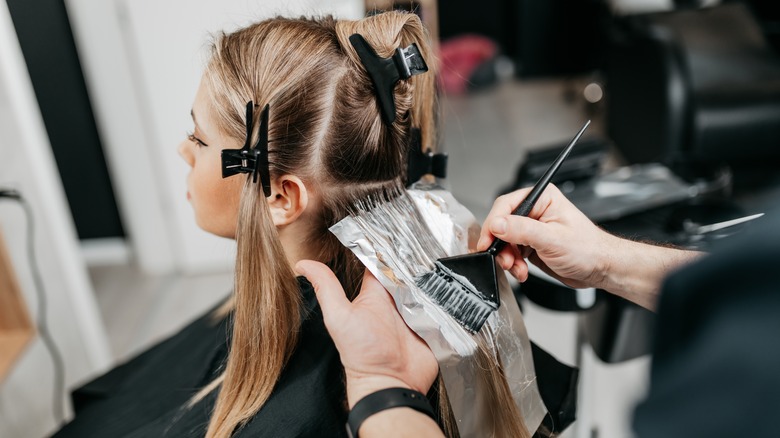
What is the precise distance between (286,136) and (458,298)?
32 centimetres

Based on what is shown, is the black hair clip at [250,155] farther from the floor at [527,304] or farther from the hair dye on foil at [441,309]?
the floor at [527,304]

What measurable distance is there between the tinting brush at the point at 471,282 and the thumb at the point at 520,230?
2 cm

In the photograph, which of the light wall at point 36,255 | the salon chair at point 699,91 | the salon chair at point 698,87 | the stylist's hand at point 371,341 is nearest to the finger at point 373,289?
the stylist's hand at point 371,341

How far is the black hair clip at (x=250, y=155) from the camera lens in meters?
0.76

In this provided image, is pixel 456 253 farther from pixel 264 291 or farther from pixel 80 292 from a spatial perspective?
pixel 80 292

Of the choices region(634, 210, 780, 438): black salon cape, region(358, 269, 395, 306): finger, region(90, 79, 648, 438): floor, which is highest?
Answer: region(634, 210, 780, 438): black salon cape

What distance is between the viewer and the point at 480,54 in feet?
13.6

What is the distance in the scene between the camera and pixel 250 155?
0.76 meters

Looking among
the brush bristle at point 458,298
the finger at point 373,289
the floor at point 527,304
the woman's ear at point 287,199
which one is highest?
the woman's ear at point 287,199

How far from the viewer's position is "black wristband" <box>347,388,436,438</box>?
630mm

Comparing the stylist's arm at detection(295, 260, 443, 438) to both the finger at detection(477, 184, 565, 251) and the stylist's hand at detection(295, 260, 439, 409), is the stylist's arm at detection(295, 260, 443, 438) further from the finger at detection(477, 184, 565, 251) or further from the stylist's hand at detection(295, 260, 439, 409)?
the finger at detection(477, 184, 565, 251)

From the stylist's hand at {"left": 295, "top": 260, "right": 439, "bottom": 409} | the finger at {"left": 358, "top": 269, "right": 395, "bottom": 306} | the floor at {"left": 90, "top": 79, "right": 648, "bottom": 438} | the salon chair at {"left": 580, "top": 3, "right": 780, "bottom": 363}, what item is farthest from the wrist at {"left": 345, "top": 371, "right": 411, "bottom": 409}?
the salon chair at {"left": 580, "top": 3, "right": 780, "bottom": 363}

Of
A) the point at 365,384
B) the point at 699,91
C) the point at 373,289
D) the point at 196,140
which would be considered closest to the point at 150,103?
the point at 196,140

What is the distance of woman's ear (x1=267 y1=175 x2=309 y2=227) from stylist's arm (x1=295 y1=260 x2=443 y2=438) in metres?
0.13
